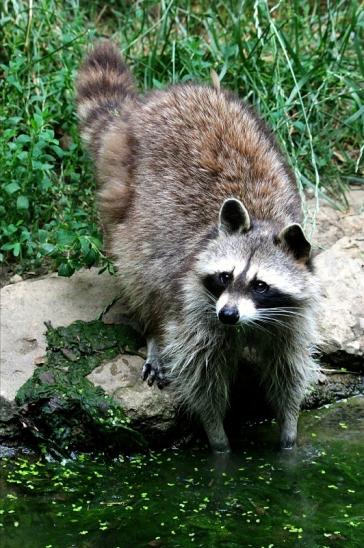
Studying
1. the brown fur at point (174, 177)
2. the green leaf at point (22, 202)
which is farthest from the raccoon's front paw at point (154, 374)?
the green leaf at point (22, 202)

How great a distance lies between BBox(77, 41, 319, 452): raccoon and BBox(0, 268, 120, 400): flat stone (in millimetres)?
251

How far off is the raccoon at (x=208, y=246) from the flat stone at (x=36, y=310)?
25cm


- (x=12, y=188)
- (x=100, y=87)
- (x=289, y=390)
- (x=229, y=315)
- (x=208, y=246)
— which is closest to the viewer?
(x=229, y=315)

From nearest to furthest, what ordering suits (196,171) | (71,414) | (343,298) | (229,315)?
(229,315) → (71,414) → (196,171) → (343,298)

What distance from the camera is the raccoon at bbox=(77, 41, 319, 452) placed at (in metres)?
4.55

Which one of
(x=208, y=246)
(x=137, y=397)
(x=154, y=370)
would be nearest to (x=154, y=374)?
(x=154, y=370)

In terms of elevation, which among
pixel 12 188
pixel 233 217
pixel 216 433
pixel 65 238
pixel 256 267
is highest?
pixel 233 217

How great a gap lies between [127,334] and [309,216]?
4.83 ft

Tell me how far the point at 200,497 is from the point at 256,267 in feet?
3.26

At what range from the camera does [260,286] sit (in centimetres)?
446

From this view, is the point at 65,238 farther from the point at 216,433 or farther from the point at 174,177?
the point at 216,433

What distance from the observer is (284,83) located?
22.2 feet

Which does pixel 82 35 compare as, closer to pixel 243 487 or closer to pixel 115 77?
pixel 115 77

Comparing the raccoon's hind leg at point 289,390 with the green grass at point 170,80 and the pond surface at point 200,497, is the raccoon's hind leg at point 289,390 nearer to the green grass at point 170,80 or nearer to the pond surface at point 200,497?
the pond surface at point 200,497
